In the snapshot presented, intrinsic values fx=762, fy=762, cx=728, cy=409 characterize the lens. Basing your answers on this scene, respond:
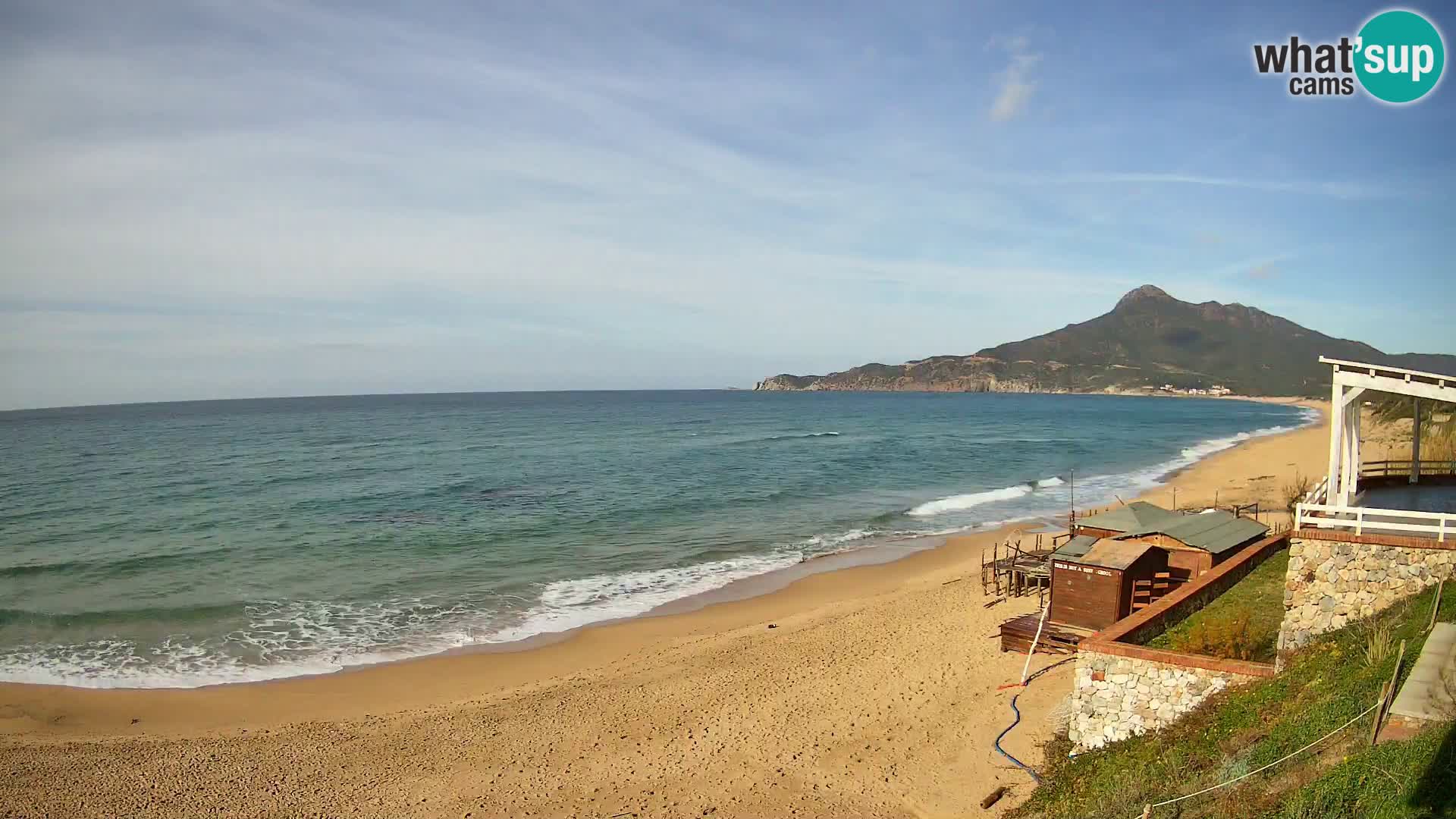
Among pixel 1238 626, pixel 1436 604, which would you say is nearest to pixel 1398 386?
pixel 1436 604

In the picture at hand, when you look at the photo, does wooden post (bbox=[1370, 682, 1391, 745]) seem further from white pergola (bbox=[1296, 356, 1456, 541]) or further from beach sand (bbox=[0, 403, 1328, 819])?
beach sand (bbox=[0, 403, 1328, 819])

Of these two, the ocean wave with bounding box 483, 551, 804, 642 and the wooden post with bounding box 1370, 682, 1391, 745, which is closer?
the wooden post with bounding box 1370, 682, 1391, 745

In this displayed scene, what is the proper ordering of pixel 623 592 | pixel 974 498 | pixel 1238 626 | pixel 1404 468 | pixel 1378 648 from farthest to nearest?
pixel 974 498 < pixel 623 592 < pixel 1404 468 < pixel 1238 626 < pixel 1378 648

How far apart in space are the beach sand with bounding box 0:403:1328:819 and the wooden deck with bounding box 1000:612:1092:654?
0.33 m

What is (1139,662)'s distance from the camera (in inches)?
441

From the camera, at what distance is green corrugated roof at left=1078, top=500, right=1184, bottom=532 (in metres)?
19.3

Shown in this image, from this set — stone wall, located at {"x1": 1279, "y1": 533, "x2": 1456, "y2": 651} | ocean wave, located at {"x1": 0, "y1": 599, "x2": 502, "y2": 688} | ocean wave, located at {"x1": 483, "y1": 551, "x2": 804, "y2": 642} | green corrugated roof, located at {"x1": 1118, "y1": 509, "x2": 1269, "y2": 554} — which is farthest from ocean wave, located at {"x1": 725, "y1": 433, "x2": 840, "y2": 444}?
stone wall, located at {"x1": 1279, "y1": 533, "x2": 1456, "y2": 651}

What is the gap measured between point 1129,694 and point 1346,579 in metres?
3.53

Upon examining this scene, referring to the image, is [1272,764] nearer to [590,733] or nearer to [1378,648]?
[1378,648]

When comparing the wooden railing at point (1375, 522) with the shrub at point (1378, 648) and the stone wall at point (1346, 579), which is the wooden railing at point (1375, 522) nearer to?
the stone wall at point (1346, 579)

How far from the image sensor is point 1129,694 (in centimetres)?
1125

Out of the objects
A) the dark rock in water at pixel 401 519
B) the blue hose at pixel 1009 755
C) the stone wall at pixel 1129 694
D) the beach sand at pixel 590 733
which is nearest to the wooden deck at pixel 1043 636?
the beach sand at pixel 590 733

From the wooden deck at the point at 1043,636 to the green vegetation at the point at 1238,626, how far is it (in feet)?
7.92

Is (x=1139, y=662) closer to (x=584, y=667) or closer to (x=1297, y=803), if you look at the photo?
(x=1297, y=803)
